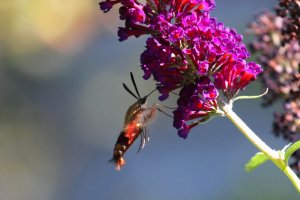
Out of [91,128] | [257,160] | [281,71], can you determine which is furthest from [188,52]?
[91,128]

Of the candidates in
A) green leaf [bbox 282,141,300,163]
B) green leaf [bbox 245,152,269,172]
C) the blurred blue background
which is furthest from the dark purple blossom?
the blurred blue background

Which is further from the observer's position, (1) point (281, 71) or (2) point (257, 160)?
(1) point (281, 71)

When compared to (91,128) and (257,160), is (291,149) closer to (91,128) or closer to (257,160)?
(257,160)

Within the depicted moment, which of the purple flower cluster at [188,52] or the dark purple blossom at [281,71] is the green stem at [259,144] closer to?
the purple flower cluster at [188,52]

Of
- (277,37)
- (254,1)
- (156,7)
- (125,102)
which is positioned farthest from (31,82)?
(156,7)

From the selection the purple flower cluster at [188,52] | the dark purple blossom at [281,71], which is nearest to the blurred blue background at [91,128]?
the dark purple blossom at [281,71]
